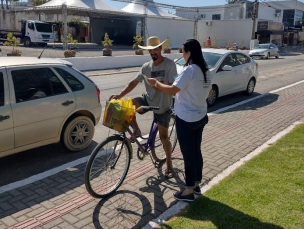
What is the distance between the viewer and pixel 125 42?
48.5 m

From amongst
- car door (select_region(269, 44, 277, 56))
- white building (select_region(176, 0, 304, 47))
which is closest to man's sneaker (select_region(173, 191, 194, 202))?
car door (select_region(269, 44, 277, 56))

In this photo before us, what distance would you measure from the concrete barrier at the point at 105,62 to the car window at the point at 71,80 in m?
12.6

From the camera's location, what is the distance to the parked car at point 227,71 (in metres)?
9.73

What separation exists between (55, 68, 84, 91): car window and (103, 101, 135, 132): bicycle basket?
1859 mm

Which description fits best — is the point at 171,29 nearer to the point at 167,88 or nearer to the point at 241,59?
the point at 241,59

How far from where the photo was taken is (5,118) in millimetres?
4559

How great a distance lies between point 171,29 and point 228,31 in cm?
1145

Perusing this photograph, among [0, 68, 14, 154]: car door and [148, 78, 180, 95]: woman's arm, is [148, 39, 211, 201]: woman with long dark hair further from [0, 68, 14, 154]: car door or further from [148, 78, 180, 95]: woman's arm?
[0, 68, 14, 154]: car door

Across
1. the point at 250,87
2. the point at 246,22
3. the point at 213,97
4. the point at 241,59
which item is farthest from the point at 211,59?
the point at 246,22

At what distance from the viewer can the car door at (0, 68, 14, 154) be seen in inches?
179

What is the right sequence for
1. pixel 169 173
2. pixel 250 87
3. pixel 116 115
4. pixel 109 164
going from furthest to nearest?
pixel 250 87, pixel 169 173, pixel 109 164, pixel 116 115

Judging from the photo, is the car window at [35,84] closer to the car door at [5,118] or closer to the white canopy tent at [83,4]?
the car door at [5,118]

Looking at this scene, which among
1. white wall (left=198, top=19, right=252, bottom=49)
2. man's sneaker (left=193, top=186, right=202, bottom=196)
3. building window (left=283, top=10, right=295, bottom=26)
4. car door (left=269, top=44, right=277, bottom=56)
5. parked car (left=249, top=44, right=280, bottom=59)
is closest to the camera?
man's sneaker (left=193, top=186, right=202, bottom=196)

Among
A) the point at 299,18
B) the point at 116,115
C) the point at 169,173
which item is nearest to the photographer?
the point at 116,115
